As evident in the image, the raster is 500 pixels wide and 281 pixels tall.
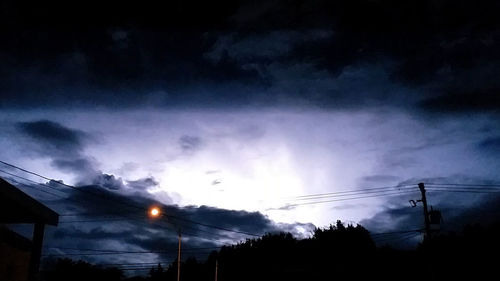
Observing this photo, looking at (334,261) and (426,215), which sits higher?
(426,215)

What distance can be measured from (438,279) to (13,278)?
111 feet

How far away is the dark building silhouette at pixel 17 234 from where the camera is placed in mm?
13070

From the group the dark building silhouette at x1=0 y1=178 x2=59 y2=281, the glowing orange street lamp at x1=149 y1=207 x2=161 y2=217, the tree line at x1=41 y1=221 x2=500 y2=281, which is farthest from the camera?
the tree line at x1=41 y1=221 x2=500 y2=281

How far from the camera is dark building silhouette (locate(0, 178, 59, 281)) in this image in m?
13.1

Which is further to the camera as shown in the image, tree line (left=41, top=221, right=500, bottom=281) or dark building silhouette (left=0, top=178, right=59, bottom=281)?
tree line (left=41, top=221, right=500, bottom=281)

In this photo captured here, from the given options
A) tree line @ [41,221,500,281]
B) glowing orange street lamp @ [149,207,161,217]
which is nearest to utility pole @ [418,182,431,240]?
tree line @ [41,221,500,281]

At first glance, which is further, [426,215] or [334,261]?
[334,261]

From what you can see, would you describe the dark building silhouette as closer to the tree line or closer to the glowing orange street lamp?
the glowing orange street lamp

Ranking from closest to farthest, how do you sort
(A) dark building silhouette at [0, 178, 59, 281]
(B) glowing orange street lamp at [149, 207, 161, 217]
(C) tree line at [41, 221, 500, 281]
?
(A) dark building silhouette at [0, 178, 59, 281] < (B) glowing orange street lamp at [149, 207, 161, 217] < (C) tree line at [41, 221, 500, 281]

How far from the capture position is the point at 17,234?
719 inches

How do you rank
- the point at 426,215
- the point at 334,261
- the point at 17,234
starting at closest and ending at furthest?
the point at 17,234
the point at 426,215
the point at 334,261

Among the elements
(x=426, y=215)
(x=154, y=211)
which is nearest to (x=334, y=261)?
(x=426, y=215)

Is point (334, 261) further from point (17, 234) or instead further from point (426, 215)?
point (17, 234)

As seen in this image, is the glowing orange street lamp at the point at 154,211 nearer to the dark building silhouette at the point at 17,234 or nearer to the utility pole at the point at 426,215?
the dark building silhouette at the point at 17,234
